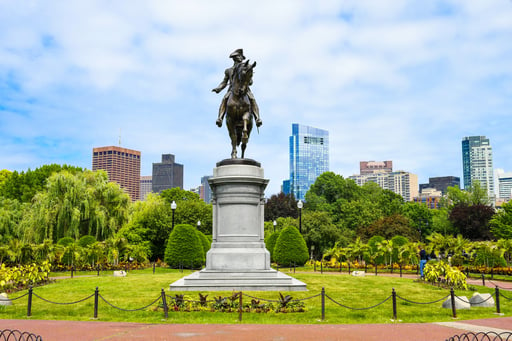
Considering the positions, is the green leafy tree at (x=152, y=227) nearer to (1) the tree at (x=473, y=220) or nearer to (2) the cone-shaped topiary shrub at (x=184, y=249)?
(2) the cone-shaped topiary shrub at (x=184, y=249)

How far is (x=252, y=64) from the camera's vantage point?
1897 centimetres

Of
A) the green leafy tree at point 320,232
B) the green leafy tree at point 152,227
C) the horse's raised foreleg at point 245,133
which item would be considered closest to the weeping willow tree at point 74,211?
the green leafy tree at point 152,227

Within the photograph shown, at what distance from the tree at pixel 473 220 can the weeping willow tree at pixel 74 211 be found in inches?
1882

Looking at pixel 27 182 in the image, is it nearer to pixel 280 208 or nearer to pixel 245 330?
pixel 280 208

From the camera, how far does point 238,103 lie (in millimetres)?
19422

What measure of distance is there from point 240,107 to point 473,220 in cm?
5670

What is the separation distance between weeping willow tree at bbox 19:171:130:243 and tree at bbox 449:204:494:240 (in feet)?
157

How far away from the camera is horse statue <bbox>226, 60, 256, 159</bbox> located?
19.1 meters

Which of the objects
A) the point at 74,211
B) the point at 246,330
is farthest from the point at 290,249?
the point at 246,330

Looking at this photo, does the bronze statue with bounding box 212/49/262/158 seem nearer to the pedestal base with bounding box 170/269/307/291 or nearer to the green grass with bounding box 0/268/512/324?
the pedestal base with bounding box 170/269/307/291

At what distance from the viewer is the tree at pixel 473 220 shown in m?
64.8

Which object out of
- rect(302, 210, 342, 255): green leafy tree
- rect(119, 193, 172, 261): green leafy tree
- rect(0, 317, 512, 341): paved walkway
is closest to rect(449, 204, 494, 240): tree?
rect(302, 210, 342, 255): green leafy tree

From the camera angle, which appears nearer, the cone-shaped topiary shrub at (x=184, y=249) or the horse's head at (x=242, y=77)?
the horse's head at (x=242, y=77)

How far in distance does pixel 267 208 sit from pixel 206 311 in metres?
60.4
